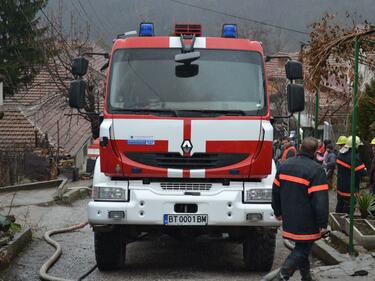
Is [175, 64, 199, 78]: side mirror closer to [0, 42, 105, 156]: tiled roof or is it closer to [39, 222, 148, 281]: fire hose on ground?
[39, 222, 148, 281]: fire hose on ground

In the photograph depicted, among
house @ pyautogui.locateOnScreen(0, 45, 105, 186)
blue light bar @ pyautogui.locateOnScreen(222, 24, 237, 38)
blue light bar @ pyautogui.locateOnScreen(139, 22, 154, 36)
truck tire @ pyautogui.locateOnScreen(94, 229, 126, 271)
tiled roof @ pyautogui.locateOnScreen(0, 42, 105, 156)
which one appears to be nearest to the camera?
truck tire @ pyautogui.locateOnScreen(94, 229, 126, 271)

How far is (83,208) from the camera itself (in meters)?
16.7

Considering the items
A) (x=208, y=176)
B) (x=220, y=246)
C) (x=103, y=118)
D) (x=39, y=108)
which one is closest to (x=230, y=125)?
(x=208, y=176)

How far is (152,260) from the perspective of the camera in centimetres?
973

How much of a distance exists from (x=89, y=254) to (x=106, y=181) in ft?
7.79

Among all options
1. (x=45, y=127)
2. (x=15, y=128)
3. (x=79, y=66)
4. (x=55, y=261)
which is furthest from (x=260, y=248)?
(x=45, y=127)

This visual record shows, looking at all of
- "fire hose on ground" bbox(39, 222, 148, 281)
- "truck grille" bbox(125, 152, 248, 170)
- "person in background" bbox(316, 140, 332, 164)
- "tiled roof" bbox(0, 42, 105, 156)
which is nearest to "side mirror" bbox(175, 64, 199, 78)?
"truck grille" bbox(125, 152, 248, 170)

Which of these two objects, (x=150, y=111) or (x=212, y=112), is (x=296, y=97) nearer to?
(x=212, y=112)

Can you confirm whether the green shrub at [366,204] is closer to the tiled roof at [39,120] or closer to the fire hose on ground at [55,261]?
the fire hose on ground at [55,261]

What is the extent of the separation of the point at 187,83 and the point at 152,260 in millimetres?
2620

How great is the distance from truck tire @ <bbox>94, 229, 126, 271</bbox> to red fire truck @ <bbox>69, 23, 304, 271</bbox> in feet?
0.05

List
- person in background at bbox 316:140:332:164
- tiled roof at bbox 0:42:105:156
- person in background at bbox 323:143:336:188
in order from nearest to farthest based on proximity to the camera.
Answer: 1. person in background at bbox 323:143:336:188
2. person in background at bbox 316:140:332:164
3. tiled roof at bbox 0:42:105:156

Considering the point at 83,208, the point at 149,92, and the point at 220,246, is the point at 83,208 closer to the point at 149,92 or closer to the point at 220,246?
the point at 220,246

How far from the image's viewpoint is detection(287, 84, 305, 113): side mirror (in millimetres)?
8875
